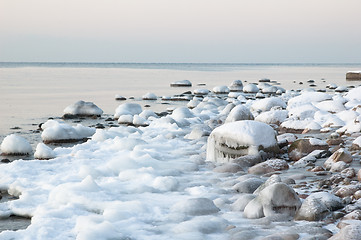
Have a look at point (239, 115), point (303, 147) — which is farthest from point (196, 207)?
point (239, 115)

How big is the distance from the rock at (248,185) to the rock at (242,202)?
425mm

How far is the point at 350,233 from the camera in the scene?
3.69m

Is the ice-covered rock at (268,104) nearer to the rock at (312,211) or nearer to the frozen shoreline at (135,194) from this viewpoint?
the frozen shoreline at (135,194)

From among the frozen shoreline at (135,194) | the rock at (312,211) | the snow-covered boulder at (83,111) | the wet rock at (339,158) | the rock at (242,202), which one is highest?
the wet rock at (339,158)

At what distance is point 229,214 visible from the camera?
4.91m

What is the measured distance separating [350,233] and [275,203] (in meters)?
1.11

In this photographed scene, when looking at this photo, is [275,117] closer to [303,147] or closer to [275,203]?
[303,147]

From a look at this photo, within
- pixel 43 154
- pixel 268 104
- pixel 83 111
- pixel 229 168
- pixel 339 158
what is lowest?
pixel 83 111

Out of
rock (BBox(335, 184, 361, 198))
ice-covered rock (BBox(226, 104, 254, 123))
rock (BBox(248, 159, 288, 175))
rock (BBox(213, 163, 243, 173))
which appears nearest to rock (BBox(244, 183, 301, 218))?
rock (BBox(335, 184, 361, 198))

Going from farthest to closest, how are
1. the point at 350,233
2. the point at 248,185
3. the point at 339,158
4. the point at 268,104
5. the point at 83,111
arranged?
the point at 83,111
the point at 268,104
the point at 339,158
the point at 248,185
the point at 350,233

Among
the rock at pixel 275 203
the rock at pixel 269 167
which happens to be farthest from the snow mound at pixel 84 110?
the rock at pixel 275 203

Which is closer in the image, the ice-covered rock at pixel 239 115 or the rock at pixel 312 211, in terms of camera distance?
the rock at pixel 312 211

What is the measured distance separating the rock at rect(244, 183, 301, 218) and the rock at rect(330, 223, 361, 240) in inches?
36.7

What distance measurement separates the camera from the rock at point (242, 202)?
5033 millimetres
